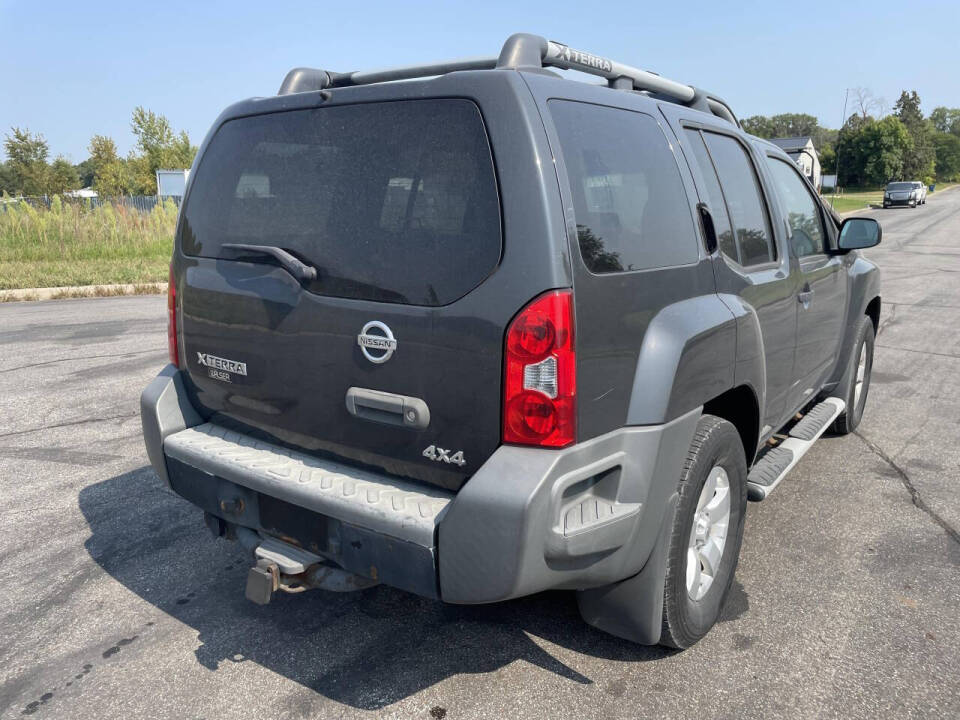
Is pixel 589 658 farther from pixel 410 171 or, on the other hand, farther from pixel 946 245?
pixel 946 245

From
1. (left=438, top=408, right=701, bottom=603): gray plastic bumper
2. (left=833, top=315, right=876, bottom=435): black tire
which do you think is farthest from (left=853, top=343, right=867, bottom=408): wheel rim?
(left=438, top=408, right=701, bottom=603): gray plastic bumper

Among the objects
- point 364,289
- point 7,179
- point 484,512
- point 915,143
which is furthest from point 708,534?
point 915,143

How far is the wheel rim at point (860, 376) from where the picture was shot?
218 inches

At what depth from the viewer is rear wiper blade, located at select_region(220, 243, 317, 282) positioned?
267 cm

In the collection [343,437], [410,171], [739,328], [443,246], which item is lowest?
[343,437]

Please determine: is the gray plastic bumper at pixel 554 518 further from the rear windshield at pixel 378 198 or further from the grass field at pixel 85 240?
the grass field at pixel 85 240

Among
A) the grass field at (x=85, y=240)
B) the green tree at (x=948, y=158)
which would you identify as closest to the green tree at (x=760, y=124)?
the green tree at (x=948, y=158)

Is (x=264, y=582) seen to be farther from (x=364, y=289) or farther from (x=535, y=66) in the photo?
(x=535, y=66)

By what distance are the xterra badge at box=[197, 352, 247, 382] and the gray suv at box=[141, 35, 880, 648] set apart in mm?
23

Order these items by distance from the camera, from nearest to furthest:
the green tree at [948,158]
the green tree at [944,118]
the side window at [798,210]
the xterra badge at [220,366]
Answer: the xterra badge at [220,366]
the side window at [798,210]
the green tree at [948,158]
the green tree at [944,118]

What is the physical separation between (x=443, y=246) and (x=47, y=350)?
7.29m

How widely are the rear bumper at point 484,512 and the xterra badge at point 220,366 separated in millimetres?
305

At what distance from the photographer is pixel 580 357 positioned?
2328 millimetres

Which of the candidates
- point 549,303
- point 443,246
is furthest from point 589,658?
point 443,246
